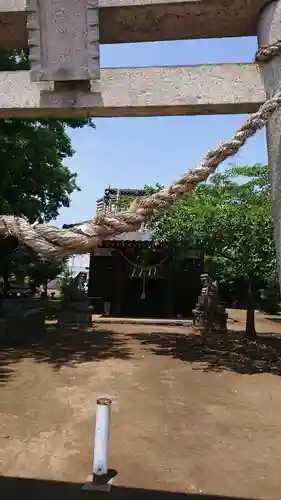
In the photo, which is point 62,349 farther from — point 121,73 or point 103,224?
point 103,224

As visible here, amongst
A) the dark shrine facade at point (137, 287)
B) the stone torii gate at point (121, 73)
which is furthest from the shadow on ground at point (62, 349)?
the stone torii gate at point (121, 73)

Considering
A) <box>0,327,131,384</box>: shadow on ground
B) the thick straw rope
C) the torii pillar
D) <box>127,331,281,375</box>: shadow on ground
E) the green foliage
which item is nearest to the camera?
the thick straw rope

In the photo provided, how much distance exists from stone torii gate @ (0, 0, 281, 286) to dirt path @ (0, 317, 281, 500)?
3164mm

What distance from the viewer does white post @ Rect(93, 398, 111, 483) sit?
155 inches

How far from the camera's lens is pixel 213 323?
51.6ft

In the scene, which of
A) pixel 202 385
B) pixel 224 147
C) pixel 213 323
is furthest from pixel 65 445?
pixel 213 323

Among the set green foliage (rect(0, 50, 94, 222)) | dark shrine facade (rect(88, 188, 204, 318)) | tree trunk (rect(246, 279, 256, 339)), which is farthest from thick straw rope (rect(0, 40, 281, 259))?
dark shrine facade (rect(88, 188, 204, 318))

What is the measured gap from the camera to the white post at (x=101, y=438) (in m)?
3.94

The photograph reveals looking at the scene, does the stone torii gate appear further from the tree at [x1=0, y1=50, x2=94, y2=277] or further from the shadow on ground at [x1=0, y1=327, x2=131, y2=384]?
the tree at [x1=0, y1=50, x2=94, y2=277]

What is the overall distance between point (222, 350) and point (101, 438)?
328 inches

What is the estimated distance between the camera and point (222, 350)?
1179 cm

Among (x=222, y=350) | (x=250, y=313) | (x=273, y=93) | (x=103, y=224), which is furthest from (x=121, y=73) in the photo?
(x=250, y=313)

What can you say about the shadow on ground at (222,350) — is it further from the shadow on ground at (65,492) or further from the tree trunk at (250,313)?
the shadow on ground at (65,492)

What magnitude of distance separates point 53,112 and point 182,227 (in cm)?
791
